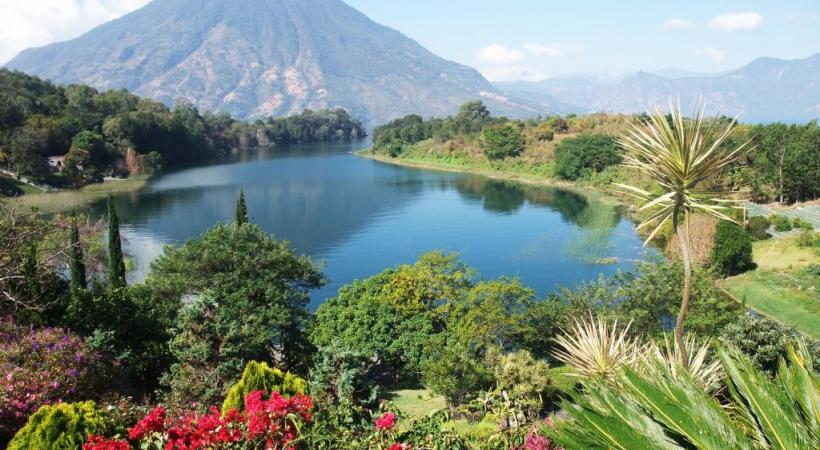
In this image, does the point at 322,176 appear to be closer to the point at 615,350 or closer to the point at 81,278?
the point at 81,278

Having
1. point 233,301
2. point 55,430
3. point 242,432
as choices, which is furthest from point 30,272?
point 242,432

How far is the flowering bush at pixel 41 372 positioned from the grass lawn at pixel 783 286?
728 inches

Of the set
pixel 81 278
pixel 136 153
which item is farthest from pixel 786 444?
pixel 136 153

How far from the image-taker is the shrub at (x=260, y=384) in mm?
8352

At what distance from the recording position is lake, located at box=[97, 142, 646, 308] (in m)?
29.4

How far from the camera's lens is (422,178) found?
65.3 m

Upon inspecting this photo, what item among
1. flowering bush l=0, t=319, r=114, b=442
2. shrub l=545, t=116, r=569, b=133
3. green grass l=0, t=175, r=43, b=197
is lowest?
green grass l=0, t=175, r=43, b=197

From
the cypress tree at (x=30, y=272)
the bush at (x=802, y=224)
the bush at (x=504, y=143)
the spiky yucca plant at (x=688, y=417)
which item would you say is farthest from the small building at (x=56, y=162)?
the spiky yucca plant at (x=688, y=417)

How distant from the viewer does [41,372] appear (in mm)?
→ 8023

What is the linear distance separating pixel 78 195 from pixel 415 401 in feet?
143

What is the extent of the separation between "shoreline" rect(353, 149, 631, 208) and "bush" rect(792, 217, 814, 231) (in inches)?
538

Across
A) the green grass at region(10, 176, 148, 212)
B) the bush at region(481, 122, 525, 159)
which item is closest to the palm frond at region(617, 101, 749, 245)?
the green grass at region(10, 176, 148, 212)

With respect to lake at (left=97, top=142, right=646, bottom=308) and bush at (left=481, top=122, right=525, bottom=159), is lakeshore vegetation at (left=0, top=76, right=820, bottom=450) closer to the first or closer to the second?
lake at (left=97, top=142, right=646, bottom=308)

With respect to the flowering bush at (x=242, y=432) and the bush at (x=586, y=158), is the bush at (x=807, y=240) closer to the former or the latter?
the bush at (x=586, y=158)
